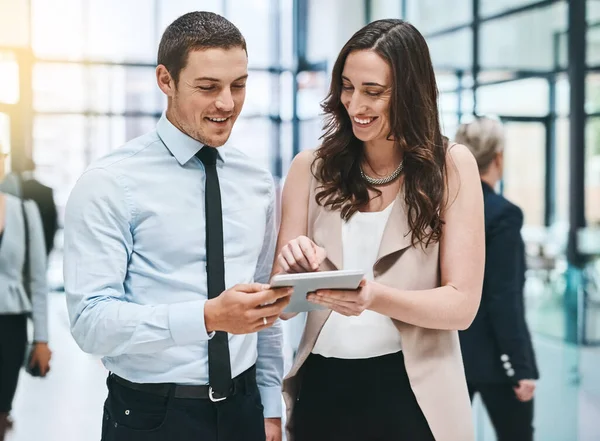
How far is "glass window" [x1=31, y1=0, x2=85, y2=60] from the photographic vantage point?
3826 mm

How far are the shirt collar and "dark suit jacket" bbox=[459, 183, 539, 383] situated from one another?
1.43 m

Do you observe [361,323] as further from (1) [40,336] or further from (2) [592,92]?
(2) [592,92]

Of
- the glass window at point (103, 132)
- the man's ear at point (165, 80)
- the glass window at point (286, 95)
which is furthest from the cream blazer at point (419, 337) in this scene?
the glass window at point (286, 95)

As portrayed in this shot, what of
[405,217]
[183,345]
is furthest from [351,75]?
[183,345]

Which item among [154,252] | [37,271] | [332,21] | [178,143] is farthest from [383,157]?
[332,21]

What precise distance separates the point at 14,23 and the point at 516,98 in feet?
11.7

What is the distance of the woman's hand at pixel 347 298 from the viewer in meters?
1.53

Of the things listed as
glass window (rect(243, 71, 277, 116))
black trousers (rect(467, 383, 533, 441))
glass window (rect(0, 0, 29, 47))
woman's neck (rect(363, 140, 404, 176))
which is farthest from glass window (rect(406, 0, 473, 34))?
woman's neck (rect(363, 140, 404, 176))

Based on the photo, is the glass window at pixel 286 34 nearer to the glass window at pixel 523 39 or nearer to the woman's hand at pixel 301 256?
the glass window at pixel 523 39

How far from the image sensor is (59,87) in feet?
13.1

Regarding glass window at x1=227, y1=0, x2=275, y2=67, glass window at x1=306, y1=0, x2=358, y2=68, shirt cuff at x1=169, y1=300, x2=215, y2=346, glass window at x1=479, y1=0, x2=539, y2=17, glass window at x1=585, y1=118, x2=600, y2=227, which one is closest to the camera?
shirt cuff at x1=169, y1=300, x2=215, y2=346

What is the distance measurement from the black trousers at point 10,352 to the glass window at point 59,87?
3.54 feet

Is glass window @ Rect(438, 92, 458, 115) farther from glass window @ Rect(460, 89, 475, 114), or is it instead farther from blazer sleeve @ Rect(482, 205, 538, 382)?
blazer sleeve @ Rect(482, 205, 538, 382)

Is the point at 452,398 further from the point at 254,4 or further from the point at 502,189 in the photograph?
the point at 254,4
